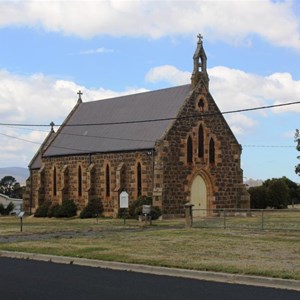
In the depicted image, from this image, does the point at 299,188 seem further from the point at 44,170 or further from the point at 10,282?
the point at 10,282

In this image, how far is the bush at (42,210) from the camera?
160 feet

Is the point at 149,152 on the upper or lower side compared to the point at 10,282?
upper

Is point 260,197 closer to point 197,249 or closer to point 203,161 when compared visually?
point 203,161

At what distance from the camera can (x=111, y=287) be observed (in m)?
12.3

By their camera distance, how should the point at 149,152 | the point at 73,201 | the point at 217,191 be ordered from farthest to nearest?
the point at 73,201, the point at 217,191, the point at 149,152

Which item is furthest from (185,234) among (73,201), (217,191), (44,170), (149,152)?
(44,170)

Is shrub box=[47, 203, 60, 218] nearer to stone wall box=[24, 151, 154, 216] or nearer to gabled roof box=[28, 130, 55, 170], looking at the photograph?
stone wall box=[24, 151, 154, 216]

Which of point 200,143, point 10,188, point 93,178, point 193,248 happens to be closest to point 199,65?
point 200,143

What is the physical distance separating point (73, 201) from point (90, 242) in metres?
26.2

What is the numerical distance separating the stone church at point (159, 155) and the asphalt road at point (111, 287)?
25.5 meters

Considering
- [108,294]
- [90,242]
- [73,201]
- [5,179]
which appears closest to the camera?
[108,294]

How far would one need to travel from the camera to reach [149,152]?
4094 centimetres

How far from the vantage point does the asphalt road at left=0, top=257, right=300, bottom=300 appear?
1122 centimetres

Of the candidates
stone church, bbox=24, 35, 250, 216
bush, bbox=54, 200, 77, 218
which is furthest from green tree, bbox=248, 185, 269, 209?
bush, bbox=54, 200, 77, 218
